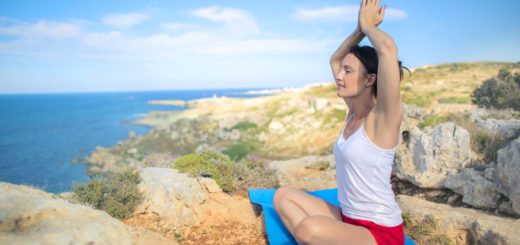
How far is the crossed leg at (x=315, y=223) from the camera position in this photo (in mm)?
2863

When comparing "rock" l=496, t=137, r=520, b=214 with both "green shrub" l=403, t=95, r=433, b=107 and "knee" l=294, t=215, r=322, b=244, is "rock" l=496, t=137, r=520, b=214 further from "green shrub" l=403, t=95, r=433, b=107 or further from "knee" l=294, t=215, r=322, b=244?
"green shrub" l=403, t=95, r=433, b=107

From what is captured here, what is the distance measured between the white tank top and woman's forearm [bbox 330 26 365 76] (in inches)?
40.4

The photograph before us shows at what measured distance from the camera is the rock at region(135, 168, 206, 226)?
5.09 meters

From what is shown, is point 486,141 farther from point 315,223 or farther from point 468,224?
point 315,223

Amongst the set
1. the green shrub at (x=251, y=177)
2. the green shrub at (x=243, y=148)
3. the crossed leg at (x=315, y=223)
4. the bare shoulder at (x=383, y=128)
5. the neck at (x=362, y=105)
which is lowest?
the green shrub at (x=243, y=148)

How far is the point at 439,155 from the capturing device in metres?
5.80

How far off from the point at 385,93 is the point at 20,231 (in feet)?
10.6

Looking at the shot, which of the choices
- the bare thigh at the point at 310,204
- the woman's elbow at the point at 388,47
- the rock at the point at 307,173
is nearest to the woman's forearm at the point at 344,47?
the woman's elbow at the point at 388,47

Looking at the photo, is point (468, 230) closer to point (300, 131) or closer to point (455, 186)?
point (455, 186)

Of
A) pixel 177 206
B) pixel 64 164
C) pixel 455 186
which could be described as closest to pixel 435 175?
pixel 455 186

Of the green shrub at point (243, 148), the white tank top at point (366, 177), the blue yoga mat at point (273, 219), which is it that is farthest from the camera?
the green shrub at point (243, 148)

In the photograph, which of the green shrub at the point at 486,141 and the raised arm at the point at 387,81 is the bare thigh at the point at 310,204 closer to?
the raised arm at the point at 387,81

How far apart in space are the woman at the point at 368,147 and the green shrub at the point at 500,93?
32.0 ft

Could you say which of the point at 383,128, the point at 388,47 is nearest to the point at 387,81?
the point at 388,47
